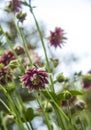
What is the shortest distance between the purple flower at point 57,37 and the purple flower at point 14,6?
0.45 ft

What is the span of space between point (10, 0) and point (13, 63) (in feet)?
1.05

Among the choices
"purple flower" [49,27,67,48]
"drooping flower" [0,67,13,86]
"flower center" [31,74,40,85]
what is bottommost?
"flower center" [31,74,40,85]

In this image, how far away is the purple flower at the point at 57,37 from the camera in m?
1.21

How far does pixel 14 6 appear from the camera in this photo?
1.17 m

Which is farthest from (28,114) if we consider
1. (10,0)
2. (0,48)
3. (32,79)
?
(10,0)

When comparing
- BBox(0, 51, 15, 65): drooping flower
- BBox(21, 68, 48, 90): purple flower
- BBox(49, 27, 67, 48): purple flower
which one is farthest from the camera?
BBox(49, 27, 67, 48): purple flower

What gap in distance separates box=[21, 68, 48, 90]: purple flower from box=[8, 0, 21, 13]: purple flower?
29 centimetres

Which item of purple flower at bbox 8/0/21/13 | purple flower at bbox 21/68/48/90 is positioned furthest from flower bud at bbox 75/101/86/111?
purple flower at bbox 8/0/21/13

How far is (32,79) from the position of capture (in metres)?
0.94

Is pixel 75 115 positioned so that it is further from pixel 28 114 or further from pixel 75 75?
pixel 28 114

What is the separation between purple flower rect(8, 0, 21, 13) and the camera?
1.15 meters

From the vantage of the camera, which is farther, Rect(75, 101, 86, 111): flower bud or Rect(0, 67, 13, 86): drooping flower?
Rect(75, 101, 86, 111): flower bud

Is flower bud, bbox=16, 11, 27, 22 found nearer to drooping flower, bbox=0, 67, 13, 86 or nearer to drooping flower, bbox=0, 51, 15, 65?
drooping flower, bbox=0, 51, 15, 65

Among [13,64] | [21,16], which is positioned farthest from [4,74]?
[21,16]
